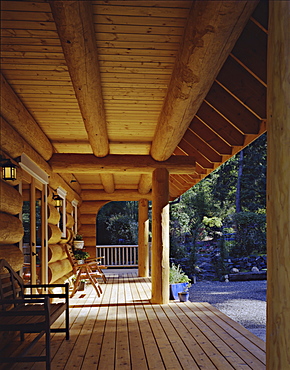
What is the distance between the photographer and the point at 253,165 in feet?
68.5

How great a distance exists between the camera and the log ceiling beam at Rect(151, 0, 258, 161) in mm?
2672

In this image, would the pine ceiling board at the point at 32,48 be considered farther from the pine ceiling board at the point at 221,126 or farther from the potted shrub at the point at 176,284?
the potted shrub at the point at 176,284

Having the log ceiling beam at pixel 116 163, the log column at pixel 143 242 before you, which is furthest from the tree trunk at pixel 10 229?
the log column at pixel 143 242

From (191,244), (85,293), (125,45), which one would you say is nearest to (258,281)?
(191,244)

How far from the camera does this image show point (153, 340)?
15.6ft

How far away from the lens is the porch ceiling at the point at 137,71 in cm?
300

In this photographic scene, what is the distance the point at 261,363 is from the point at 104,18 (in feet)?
10.5

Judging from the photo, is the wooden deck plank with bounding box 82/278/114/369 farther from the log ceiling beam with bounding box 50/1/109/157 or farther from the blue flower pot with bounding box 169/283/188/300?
the log ceiling beam with bounding box 50/1/109/157

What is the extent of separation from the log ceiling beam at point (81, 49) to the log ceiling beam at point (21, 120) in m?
0.76

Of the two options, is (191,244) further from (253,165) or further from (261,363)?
(261,363)

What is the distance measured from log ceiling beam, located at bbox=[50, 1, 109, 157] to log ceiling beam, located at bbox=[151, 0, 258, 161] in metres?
0.71

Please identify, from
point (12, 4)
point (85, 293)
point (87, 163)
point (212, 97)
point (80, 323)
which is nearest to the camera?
point (12, 4)

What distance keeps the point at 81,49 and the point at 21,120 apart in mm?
2094

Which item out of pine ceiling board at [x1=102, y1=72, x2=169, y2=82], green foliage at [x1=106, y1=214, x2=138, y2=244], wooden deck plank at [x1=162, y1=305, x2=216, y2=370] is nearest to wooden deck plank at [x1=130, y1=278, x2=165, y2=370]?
wooden deck plank at [x1=162, y1=305, x2=216, y2=370]
